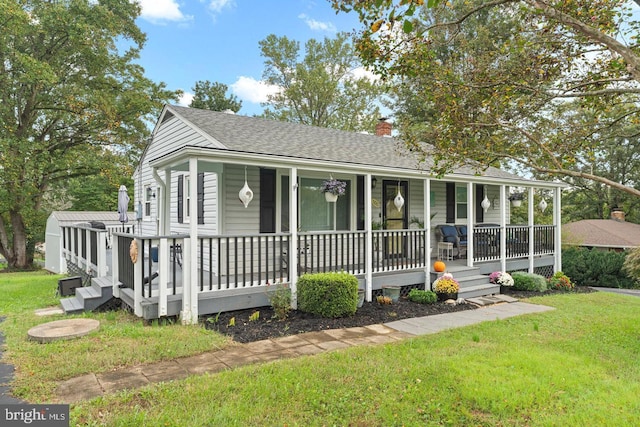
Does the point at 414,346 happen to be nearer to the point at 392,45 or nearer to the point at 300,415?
the point at 300,415

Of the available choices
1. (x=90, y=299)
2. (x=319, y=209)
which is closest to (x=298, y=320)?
(x=319, y=209)

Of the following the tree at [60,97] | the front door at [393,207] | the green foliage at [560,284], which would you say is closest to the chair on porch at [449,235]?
the front door at [393,207]

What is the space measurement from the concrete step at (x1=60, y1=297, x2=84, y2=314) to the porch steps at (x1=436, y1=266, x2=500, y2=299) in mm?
7685

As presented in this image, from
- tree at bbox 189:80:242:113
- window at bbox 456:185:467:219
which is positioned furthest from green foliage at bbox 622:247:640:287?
A: tree at bbox 189:80:242:113

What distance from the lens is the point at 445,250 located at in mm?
11945

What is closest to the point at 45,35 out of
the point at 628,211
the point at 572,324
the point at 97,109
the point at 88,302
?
the point at 97,109

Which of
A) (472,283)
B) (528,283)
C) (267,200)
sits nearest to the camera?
(267,200)

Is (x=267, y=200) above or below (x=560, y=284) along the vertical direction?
above

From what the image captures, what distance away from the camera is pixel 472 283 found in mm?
9438

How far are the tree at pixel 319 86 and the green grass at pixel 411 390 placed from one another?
23710 mm

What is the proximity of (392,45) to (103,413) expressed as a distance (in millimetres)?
5550

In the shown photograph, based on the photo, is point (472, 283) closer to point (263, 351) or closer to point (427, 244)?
point (427, 244)

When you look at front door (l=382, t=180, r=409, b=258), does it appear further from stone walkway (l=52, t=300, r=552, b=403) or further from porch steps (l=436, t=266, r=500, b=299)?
stone walkway (l=52, t=300, r=552, b=403)

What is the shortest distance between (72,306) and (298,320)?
401 cm
